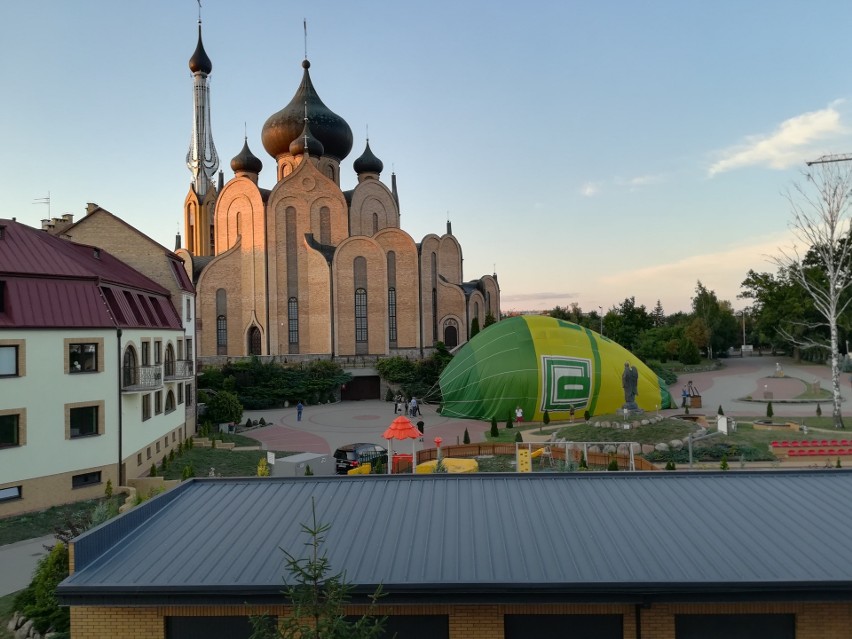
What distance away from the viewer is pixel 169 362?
25000 millimetres

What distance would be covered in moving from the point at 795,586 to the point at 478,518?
3.86 meters

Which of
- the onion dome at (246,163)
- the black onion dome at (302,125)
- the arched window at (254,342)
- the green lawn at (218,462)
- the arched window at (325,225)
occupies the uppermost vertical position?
the black onion dome at (302,125)

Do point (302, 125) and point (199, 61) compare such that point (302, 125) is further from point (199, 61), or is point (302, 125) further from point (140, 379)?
point (140, 379)

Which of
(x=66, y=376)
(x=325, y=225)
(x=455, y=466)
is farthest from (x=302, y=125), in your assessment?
(x=455, y=466)

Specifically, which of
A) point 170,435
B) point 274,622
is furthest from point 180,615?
point 170,435

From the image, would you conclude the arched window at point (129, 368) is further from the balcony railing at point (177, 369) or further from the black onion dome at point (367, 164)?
the black onion dome at point (367, 164)

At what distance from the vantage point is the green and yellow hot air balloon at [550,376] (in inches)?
1266

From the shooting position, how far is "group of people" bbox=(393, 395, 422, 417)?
36688 millimetres

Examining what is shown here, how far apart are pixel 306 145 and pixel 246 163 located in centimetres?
661

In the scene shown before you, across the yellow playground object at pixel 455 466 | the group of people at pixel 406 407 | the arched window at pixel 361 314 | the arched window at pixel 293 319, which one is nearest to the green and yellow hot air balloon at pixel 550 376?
the group of people at pixel 406 407

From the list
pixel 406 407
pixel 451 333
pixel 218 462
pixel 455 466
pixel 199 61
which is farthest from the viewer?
pixel 199 61

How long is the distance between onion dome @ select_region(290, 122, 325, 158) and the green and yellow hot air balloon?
3014cm

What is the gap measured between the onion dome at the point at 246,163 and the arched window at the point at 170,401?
35212 mm

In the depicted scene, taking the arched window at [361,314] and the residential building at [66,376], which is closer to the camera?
the residential building at [66,376]
